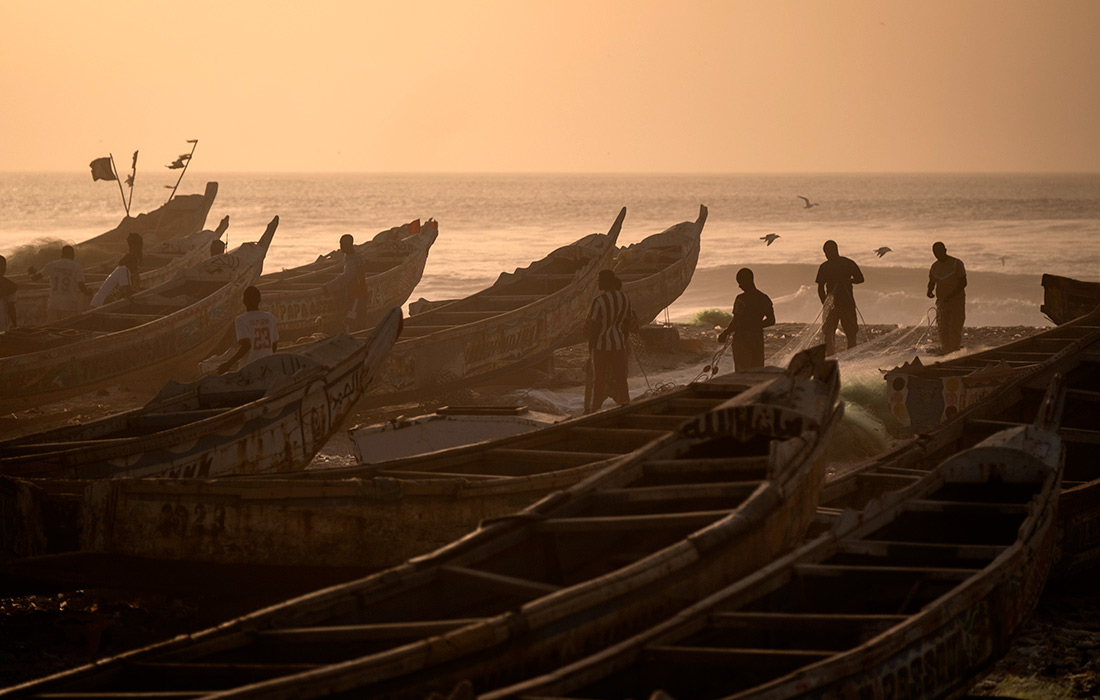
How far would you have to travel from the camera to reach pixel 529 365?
1798 centimetres

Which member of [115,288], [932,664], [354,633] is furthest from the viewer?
[115,288]

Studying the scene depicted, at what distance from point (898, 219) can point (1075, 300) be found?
300 ft

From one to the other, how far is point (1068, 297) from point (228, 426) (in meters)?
12.0

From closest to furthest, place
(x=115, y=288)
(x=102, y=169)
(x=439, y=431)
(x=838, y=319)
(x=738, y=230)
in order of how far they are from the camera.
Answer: (x=439, y=431) → (x=838, y=319) → (x=115, y=288) → (x=102, y=169) → (x=738, y=230)

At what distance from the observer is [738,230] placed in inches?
3890

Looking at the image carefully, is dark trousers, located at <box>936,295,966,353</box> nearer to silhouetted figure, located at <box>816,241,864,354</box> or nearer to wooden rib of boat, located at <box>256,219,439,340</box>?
silhouetted figure, located at <box>816,241,864,354</box>

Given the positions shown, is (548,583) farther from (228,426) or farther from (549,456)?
(228,426)

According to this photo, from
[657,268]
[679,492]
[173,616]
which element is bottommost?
[173,616]

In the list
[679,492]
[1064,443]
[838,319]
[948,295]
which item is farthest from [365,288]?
[679,492]

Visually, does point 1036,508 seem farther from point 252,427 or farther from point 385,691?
point 252,427

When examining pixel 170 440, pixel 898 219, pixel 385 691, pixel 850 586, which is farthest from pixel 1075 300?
pixel 898 219

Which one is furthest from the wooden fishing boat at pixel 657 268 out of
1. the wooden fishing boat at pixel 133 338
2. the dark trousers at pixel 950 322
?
the wooden fishing boat at pixel 133 338

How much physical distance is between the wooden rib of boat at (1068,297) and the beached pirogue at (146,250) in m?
15.3

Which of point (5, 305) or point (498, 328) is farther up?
point (5, 305)
